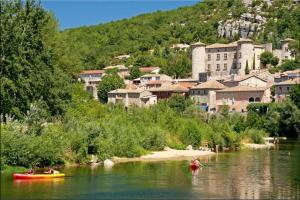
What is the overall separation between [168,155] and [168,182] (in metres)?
Result: 14.6

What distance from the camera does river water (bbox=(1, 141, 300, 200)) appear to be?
27.7m

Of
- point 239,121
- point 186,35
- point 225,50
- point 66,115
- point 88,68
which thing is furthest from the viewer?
point 186,35

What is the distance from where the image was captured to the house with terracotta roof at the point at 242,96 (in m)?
91.9

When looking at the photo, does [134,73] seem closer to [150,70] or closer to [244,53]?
[150,70]

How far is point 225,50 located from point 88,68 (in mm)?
38476

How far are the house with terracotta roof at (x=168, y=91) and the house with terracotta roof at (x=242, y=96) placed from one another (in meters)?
6.60

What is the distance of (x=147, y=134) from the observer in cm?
4838

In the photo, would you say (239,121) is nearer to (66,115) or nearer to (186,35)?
(66,115)

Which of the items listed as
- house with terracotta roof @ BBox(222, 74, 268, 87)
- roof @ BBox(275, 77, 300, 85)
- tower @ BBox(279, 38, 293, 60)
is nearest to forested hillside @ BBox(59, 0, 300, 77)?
tower @ BBox(279, 38, 293, 60)

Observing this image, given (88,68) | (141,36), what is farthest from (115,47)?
(88,68)

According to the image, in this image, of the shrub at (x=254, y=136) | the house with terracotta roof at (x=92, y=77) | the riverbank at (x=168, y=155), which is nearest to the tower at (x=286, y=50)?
the house with terracotta roof at (x=92, y=77)

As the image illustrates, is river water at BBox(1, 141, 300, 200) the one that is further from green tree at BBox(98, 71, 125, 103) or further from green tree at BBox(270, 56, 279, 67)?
green tree at BBox(270, 56, 279, 67)

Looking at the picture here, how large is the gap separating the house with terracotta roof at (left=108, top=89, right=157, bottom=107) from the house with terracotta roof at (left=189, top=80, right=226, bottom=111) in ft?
20.3

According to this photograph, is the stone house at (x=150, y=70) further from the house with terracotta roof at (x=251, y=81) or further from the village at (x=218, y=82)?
the house with terracotta roof at (x=251, y=81)
